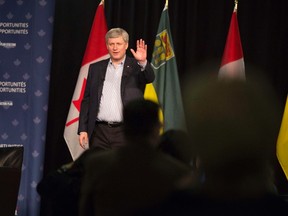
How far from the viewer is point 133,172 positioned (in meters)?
1.41

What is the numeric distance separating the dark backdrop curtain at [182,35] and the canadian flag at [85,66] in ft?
0.69

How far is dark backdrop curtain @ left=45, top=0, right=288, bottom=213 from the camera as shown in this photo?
6.21 m

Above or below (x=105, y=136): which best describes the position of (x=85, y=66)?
above

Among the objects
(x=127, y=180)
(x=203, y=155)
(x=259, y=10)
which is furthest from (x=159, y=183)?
(x=259, y=10)

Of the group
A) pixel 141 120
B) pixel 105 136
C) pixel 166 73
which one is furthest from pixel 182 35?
pixel 141 120

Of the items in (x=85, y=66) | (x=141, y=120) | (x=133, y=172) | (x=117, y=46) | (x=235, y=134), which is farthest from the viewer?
(x=85, y=66)

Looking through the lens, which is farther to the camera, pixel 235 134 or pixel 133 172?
pixel 133 172

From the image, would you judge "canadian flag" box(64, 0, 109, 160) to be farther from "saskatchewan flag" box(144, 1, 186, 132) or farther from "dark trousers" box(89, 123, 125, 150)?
"dark trousers" box(89, 123, 125, 150)

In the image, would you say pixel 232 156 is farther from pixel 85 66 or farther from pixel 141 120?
pixel 85 66

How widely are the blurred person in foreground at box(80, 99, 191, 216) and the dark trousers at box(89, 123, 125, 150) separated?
3098mm

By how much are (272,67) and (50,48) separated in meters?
2.21

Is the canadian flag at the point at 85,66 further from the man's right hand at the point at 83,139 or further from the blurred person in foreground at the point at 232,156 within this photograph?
the blurred person in foreground at the point at 232,156

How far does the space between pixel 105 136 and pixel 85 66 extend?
1.37m

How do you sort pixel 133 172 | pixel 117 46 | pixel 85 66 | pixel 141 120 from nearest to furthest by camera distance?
pixel 133 172, pixel 141 120, pixel 117 46, pixel 85 66
